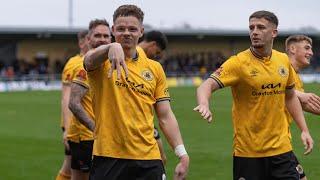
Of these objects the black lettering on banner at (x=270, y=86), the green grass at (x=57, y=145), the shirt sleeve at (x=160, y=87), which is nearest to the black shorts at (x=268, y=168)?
the black lettering on banner at (x=270, y=86)

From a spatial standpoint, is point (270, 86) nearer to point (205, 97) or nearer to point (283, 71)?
point (283, 71)

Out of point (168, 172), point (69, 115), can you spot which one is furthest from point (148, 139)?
point (168, 172)

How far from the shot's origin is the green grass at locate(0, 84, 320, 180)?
12133mm

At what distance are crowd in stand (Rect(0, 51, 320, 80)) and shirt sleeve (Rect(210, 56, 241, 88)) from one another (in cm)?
4616

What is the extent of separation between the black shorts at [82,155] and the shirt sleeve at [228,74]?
2.30m

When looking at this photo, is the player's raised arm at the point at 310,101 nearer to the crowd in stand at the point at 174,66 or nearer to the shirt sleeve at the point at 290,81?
the shirt sleeve at the point at 290,81

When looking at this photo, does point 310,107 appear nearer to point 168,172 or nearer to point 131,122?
point 131,122

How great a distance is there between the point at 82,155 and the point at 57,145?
8.25 m

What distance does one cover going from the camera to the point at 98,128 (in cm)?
589

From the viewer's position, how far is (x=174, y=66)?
66.6 m

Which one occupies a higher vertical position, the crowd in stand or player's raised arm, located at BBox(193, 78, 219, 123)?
player's raised arm, located at BBox(193, 78, 219, 123)

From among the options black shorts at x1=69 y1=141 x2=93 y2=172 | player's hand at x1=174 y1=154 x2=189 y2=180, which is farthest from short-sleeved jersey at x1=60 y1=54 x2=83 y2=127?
player's hand at x1=174 y1=154 x2=189 y2=180

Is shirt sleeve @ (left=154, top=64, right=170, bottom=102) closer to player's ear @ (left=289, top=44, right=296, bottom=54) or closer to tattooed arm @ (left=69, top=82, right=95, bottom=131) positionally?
tattooed arm @ (left=69, top=82, right=95, bottom=131)

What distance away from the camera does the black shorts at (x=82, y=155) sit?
8.55m
